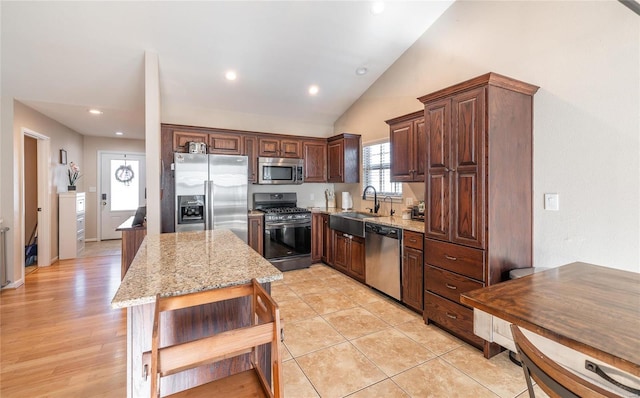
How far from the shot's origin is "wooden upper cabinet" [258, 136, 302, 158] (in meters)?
4.48

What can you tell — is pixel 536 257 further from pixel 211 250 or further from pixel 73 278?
pixel 73 278

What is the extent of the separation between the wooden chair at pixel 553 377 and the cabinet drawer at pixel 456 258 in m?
1.46

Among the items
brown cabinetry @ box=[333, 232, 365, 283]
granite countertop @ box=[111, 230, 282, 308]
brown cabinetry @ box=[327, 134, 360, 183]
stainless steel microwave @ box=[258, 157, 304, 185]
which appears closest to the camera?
granite countertop @ box=[111, 230, 282, 308]

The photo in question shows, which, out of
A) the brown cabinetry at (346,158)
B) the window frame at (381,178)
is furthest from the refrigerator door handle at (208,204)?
the window frame at (381,178)

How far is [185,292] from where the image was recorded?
3.80 ft

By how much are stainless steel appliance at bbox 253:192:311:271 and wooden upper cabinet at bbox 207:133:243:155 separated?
42.6 inches

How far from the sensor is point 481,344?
221 centimetres

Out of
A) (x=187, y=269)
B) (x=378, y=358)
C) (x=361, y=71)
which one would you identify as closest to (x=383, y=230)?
(x=378, y=358)

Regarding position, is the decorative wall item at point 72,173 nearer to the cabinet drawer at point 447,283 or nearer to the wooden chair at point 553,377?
the cabinet drawer at point 447,283

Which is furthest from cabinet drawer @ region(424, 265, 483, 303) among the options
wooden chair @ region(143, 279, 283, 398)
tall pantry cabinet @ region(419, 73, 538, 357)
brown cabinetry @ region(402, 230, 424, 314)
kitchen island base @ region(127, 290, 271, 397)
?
wooden chair @ region(143, 279, 283, 398)

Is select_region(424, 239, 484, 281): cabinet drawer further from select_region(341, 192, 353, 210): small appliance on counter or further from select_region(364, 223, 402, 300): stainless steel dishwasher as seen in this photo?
select_region(341, 192, 353, 210): small appliance on counter

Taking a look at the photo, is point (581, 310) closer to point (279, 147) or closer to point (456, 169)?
point (456, 169)

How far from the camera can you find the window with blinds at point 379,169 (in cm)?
407

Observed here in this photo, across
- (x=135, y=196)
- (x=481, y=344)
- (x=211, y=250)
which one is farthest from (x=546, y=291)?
(x=135, y=196)
